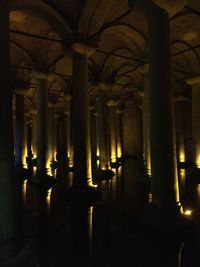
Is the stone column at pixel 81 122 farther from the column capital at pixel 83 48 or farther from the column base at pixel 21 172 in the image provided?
the column base at pixel 21 172

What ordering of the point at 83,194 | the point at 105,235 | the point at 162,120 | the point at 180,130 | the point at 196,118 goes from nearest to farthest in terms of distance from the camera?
the point at 105,235
the point at 162,120
the point at 83,194
the point at 196,118
the point at 180,130

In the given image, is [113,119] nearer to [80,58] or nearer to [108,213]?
[80,58]

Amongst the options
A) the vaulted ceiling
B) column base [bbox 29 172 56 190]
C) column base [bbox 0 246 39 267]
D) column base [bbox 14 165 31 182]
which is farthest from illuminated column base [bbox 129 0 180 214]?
column base [bbox 14 165 31 182]

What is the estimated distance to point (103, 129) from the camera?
14258 millimetres

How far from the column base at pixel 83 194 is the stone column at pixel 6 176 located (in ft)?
14.9

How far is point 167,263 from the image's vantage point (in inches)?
165

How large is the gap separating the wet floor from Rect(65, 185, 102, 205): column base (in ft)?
0.87

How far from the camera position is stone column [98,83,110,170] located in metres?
14.0

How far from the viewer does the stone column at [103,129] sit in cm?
1396

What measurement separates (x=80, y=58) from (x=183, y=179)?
26.9 feet

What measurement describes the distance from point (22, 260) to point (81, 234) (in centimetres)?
192

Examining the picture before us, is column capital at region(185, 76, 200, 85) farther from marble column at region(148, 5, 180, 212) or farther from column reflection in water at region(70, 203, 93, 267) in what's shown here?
column reflection in water at region(70, 203, 93, 267)

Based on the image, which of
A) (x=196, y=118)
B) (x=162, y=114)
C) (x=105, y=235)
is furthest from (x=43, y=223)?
(x=196, y=118)

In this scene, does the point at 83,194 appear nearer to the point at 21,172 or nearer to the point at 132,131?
the point at 21,172
